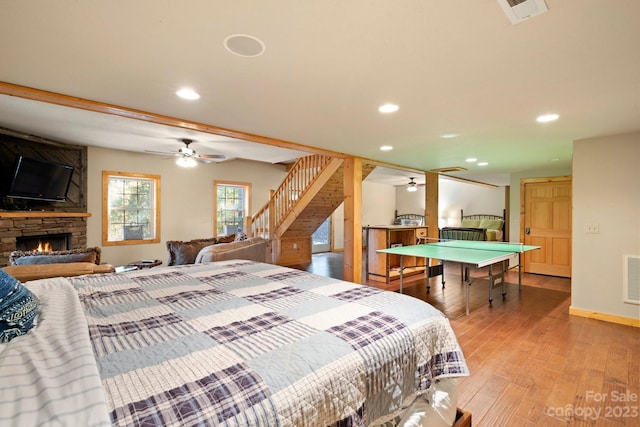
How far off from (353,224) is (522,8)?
11.2 ft

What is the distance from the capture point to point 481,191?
10523 mm

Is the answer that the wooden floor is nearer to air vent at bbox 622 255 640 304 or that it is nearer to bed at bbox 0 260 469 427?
air vent at bbox 622 255 640 304

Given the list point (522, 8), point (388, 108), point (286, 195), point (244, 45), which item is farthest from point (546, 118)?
point (286, 195)


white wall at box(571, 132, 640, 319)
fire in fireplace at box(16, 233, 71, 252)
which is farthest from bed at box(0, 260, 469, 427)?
fire in fireplace at box(16, 233, 71, 252)

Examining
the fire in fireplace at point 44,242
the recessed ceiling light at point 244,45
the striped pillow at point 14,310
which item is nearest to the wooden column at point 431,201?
the recessed ceiling light at point 244,45

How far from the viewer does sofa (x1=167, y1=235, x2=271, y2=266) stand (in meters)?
4.04

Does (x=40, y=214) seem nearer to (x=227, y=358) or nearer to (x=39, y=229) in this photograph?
(x=39, y=229)

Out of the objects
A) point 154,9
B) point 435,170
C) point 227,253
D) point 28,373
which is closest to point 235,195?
point 227,253

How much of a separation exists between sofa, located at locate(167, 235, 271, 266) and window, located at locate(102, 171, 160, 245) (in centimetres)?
194

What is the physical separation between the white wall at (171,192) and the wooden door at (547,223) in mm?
5969

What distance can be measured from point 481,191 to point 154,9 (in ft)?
36.7

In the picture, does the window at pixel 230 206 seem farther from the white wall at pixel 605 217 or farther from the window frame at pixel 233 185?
the white wall at pixel 605 217

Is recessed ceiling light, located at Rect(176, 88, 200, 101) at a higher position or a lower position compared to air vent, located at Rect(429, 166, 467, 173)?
lower

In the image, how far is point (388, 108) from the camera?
8.31 ft
